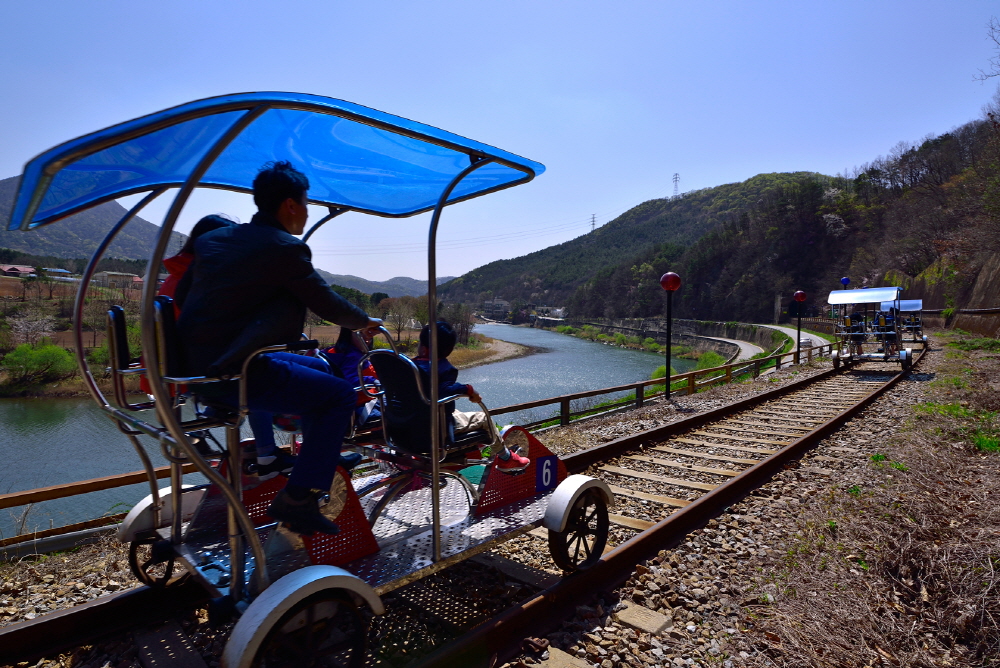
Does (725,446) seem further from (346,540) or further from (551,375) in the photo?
(551,375)

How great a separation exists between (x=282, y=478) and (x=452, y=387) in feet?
3.42

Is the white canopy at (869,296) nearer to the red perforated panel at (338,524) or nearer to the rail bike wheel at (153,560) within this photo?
the red perforated panel at (338,524)

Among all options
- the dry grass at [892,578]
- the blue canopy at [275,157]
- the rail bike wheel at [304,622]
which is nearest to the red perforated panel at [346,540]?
the rail bike wheel at [304,622]

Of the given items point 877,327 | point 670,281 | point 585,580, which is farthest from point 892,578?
point 877,327

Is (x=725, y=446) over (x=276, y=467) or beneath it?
beneath

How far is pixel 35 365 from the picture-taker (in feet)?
59.0

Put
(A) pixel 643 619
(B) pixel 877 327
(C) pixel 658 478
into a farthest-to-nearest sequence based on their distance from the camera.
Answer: (B) pixel 877 327 → (C) pixel 658 478 → (A) pixel 643 619

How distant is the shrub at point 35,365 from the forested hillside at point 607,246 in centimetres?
11515

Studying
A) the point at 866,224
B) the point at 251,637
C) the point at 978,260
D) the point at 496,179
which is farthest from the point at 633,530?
the point at 866,224

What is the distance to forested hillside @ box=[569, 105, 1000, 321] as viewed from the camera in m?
35.2

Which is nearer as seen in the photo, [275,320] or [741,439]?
[275,320]

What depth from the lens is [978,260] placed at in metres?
31.5

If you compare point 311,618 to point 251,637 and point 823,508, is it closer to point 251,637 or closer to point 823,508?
point 251,637

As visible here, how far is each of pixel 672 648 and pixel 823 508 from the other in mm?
2581
